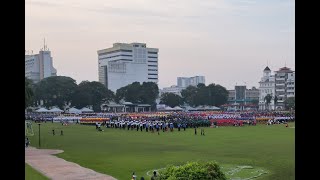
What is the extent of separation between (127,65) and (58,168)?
390ft

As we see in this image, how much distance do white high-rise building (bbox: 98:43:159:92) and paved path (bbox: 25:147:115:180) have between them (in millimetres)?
110148

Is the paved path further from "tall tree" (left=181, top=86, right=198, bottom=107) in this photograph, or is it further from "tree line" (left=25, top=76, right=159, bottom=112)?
"tall tree" (left=181, top=86, right=198, bottom=107)

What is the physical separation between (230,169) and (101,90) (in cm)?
7633

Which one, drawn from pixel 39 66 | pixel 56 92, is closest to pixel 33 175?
pixel 56 92

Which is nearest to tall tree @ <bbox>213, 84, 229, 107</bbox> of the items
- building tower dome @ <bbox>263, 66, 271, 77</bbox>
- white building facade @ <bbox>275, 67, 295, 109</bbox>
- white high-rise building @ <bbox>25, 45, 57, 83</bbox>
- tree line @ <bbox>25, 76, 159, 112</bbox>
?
tree line @ <bbox>25, 76, 159, 112</bbox>

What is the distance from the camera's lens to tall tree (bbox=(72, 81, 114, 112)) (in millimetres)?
84938

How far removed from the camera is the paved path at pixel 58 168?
15727 millimetres

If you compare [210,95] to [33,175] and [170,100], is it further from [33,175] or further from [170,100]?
[33,175]

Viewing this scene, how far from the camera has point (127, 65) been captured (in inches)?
5364

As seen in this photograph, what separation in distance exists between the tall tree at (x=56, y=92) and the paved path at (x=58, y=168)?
219 ft

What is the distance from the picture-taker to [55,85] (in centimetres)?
9019

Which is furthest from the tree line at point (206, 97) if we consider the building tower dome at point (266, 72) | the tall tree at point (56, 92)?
the building tower dome at point (266, 72)
